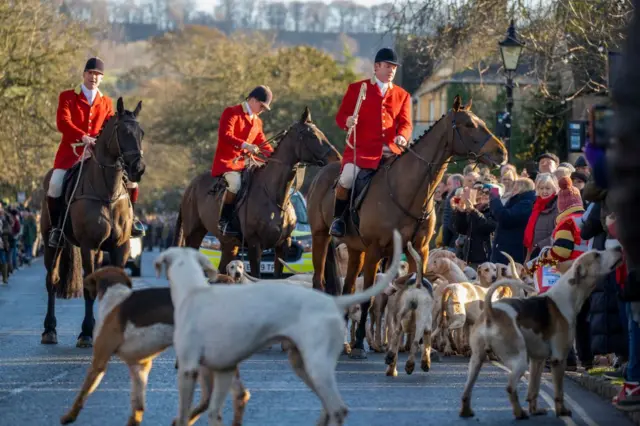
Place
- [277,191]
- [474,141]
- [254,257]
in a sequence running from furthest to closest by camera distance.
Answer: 1. [277,191]
2. [254,257]
3. [474,141]

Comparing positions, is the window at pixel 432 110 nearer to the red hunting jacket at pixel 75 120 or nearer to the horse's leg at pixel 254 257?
the horse's leg at pixel 254 257

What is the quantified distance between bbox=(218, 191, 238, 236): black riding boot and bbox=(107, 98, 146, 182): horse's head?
262 cm

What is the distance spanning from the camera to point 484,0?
2236 centimetres

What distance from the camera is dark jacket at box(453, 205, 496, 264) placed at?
58.3ft

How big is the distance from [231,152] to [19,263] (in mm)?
34835

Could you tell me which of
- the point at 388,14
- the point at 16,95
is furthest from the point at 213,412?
the point at 16,95

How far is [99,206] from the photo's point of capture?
14969 millimetres

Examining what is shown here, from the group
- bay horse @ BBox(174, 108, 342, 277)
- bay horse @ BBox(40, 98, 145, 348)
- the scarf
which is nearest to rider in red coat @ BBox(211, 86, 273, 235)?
bay horse @ BBox(174, 108, 342, 277)

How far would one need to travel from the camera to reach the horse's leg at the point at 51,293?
1506cm

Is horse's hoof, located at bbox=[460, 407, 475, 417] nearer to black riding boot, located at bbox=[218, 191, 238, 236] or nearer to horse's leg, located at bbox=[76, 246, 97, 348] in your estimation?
horse's leg, located at bbox=[76, 246, 97, 348]

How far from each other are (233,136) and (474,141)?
435 centimetres

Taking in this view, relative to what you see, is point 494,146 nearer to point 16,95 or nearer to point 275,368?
point 275,368

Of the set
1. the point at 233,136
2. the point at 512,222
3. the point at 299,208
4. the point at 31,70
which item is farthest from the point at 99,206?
the point at 31,70

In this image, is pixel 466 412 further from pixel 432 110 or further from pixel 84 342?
pixel 432 110
